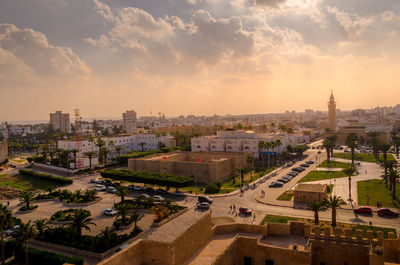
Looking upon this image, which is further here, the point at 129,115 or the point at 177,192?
the point at 129,115

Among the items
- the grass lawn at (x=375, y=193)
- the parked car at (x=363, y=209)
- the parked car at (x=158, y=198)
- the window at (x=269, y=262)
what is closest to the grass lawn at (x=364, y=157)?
the grass lawn at (x=375, y=193)

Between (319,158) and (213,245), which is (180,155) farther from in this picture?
(213,245)

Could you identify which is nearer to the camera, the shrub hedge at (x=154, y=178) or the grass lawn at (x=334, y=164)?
the shrub hedge at (x=154, y=178)

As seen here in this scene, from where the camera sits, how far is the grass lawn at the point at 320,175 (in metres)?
54.3

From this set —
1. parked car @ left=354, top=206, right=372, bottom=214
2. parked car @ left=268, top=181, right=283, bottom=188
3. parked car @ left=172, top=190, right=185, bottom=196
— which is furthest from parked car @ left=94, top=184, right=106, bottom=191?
parked car @ left=354, top=206, right=372, bottom=214

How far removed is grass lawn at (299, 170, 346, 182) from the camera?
5428cm

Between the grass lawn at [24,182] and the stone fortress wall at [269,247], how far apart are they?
145 feet

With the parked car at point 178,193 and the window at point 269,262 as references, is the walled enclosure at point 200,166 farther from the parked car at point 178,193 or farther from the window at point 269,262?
the window at point 269,262

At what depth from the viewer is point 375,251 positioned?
70.1ft

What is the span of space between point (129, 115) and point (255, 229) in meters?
165

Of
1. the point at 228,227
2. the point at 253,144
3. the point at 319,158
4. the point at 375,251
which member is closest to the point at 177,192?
the point at 228,227

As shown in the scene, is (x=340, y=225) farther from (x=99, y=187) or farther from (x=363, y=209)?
(x=99, y=187)

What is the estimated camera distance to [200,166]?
184ft

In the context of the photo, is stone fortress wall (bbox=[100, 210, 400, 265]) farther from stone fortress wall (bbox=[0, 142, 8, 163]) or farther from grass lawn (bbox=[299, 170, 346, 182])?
stone fortress wall (bbox=[0, 142, 8, 163])
